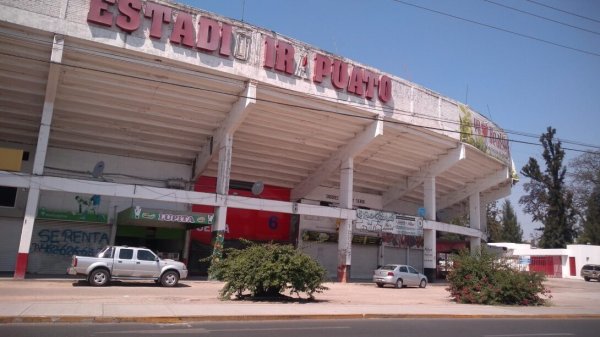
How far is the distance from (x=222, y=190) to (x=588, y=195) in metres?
57.3

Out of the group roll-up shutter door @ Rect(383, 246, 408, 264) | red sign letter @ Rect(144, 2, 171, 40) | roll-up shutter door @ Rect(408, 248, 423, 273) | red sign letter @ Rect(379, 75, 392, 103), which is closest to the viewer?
red sign letter @ Rect(144, 2, 171, 40)

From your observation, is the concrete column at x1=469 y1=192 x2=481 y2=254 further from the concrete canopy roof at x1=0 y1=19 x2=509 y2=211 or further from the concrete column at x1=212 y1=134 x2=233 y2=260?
the concrete column at x1=212 y1=134 x2=233 y2=260

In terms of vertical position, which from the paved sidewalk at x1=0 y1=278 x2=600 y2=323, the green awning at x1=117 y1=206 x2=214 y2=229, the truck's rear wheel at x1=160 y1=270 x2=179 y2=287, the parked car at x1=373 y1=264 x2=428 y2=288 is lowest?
the paved sidewalk at x1=0 y1=278 x2=600 y2=323

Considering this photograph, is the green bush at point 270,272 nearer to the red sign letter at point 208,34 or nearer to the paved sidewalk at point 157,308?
the paved sidewalk at point 157,308

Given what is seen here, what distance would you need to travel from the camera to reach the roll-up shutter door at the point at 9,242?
2664 centimetres

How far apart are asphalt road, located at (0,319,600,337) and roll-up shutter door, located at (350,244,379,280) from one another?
80.4 ft

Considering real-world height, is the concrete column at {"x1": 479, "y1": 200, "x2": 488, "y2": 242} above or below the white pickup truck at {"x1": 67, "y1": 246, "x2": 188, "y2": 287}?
above

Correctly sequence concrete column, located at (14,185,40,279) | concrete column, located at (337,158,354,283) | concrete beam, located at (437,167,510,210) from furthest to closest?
concrete beam, located at (437,167,510,210) < concrete column, located at (337,158,354,283) < concrete column, located at (14,185,40,279)

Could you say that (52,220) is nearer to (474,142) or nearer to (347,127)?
(347,127)

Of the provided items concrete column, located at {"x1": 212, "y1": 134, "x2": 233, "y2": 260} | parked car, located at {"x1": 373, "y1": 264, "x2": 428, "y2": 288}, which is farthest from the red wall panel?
parked car, located at {"x1": 373, "y1": 264, "x2": 428, "y2": 288}

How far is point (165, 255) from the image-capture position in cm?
3036

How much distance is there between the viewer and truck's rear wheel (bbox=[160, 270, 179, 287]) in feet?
70.0

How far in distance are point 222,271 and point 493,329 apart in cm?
947

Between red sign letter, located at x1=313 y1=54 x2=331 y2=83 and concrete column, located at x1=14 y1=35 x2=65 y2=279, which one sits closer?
concrete column, located at x1=14 y1=35 x2=65 y2=279
